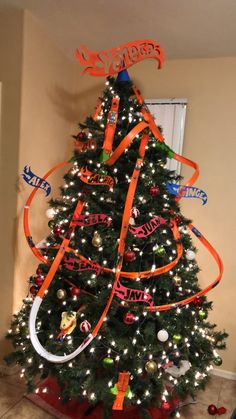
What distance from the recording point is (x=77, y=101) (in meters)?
2.83

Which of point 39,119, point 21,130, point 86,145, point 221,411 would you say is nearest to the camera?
point 86,145

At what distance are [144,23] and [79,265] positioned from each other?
5.16ft

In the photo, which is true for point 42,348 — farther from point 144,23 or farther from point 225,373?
point 144,23

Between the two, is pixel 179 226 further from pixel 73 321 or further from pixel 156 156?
pixel 73 321

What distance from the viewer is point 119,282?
68.2 inches

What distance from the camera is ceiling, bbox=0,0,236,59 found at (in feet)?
6.25

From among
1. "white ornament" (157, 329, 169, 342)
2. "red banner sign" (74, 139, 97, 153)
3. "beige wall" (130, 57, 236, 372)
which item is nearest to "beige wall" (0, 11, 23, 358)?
"red banner sign" (74, 139, 97, 153)

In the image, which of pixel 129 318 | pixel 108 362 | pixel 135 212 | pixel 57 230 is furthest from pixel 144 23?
pixel 108 362

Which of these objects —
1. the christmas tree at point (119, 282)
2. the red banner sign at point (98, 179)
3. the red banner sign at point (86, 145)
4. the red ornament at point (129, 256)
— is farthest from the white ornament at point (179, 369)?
the red banner sign at point (86, 145)

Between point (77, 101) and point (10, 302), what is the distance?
1722 millimetres

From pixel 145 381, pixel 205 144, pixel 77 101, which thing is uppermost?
pixel 77 101

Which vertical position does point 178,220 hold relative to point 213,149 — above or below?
below

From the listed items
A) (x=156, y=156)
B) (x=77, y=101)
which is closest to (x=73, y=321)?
(x=156, y=156)

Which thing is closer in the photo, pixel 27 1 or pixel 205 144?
pixel 27 1
